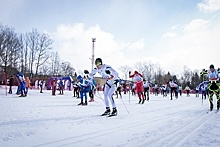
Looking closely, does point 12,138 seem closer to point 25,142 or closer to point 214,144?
point 25,142

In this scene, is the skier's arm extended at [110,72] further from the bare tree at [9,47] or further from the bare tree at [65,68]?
the bare tree at [65,68]

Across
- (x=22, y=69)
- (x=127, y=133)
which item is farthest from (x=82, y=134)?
(x=22, y=69)

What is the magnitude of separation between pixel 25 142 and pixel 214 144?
3309 millimetres

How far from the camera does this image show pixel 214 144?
368 cm

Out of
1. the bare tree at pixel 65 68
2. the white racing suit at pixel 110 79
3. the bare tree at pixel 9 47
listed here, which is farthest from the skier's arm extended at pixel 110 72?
the bare tree at pixel 65 68

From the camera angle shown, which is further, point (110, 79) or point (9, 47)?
point (9, 47)

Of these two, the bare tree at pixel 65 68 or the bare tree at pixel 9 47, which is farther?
the bare tree at pixel 65 68

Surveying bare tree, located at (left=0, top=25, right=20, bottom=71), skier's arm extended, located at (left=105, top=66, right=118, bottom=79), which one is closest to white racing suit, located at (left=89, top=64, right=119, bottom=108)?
skier's arm extended, located at (left=105, top=66, right=118, bottom=79)

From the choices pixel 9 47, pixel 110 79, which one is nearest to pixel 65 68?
pixel 9 47

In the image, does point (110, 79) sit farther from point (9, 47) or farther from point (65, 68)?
point (65, 68)

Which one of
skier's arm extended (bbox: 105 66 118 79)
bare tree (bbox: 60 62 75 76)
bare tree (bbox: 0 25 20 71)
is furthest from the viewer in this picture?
bare tree (bbox: 60 62 75 76)

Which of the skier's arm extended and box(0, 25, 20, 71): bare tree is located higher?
box(0, 25, 20, 71): bare tree

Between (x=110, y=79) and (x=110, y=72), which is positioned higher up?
(x=110, y=72)

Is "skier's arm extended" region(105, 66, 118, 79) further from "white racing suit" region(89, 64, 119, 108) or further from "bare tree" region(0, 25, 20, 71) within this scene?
"bare tree" region(0, 25, 20, 71)
